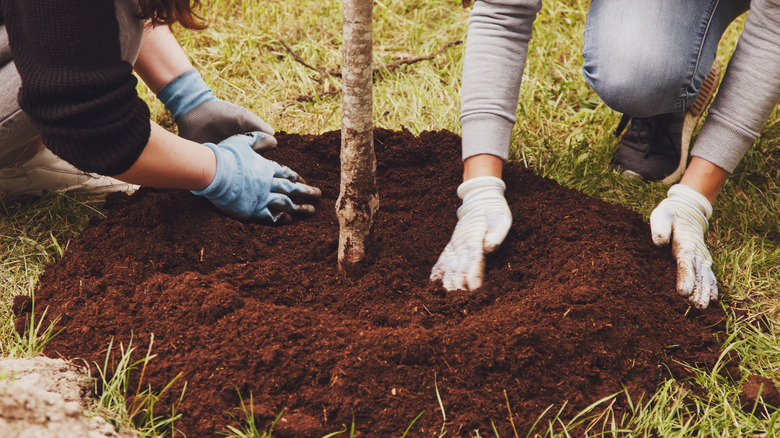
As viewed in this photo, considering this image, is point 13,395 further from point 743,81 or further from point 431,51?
point 431,51

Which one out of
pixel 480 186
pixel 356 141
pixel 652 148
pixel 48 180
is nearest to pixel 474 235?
pixel 480 186

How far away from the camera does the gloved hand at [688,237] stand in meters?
1.97

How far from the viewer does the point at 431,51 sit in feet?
11.8

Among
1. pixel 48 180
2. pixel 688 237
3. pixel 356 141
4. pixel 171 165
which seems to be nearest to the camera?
pixel 356 141

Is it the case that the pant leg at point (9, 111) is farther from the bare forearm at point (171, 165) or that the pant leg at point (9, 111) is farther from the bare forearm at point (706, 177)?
the bare forearm at point (706, 177)

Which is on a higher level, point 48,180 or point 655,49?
point 655,49

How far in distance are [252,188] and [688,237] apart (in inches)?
62.8

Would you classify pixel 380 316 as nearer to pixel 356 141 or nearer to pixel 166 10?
pixel 356 141

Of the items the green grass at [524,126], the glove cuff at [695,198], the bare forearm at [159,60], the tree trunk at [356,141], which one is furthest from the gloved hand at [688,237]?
the bare forearm at [159,60]

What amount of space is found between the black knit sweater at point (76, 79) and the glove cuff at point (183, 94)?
0.89m

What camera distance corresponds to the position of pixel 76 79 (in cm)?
162

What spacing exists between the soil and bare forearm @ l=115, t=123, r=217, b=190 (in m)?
0.17

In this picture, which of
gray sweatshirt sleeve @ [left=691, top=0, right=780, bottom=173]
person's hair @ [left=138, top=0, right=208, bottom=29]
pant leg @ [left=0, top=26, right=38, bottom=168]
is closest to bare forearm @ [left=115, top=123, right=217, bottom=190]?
person's hair @ [left=138, top=0, right=208, bottom=29]

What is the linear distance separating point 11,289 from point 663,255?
2366 millimetres
